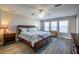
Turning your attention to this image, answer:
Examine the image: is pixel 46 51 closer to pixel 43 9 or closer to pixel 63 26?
pixel 63 26

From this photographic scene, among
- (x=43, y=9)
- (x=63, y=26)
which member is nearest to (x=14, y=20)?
(x=43, y=9)

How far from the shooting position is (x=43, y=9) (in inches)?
62.6

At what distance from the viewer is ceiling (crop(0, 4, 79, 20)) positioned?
1529 mm

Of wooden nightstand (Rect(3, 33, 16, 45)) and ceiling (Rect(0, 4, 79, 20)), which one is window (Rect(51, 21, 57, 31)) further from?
wooden nightstand (Rect(3, 33, 16, 45))

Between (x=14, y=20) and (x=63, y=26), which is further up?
(x=14, y=20)

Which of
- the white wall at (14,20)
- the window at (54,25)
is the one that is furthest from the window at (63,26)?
the white wall at (14,20)

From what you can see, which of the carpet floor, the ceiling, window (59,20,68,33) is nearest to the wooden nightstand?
the carpet floor

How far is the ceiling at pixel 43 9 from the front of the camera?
5.02 feet

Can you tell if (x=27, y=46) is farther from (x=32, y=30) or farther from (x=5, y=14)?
(x=5, y=14)

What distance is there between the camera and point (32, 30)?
1826 mm

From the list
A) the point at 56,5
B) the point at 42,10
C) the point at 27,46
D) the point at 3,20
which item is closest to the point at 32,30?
the point at 27,46

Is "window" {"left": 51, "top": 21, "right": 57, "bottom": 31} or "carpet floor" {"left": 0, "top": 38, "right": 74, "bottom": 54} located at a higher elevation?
"window" {"left": 51, "top": 21, "right": 57, "bottom": 31}

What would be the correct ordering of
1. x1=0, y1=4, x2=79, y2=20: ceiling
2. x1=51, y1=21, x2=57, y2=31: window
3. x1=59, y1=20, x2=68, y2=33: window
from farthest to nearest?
1. x1=51, y1=21, x2=57, y2=31: window
2. x1=59, y1=20, x2=68, y2=33: window
3. x1=0, y1=4, x2=79, y2=20: ceiling
